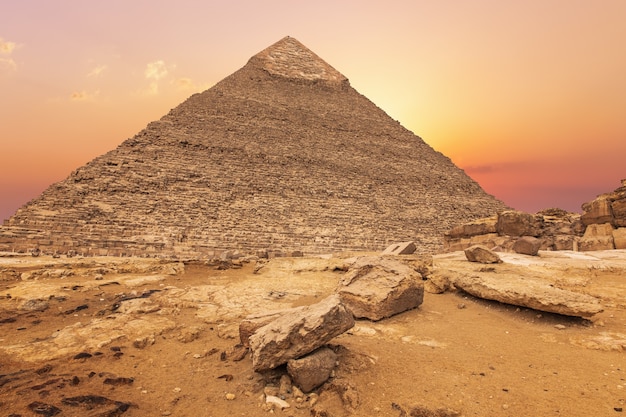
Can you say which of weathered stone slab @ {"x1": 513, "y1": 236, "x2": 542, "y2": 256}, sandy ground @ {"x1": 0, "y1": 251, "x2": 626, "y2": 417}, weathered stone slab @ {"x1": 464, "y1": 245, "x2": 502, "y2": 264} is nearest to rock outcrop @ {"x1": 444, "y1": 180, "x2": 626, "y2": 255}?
weathered stone slab @ {"x1": 513, "y1": 236, "x2": 542, "y2": 256}

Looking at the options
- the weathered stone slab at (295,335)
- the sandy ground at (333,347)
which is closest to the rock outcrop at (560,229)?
the sandy ground at (333,347)

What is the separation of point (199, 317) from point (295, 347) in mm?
2114

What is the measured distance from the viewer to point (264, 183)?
2333 cm

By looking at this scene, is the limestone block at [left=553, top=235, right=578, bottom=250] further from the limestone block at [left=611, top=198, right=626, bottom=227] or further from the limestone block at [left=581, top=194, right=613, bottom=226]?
the limestone block at [left=611, top=198, right=626, bottom=227]

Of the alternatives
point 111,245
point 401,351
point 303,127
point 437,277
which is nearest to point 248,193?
point 111,245

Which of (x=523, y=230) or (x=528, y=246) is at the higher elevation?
(x=523, y=230)

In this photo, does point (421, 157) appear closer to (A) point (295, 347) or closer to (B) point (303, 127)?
(B) point (303, 127)

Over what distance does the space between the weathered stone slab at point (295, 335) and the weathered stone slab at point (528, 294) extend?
244 centimetres

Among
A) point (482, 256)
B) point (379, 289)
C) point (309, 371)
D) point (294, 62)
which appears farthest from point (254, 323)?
point (294, 62)

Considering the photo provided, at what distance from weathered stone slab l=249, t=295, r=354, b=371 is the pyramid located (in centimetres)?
1335

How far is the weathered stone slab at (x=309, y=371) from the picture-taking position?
2.07 m

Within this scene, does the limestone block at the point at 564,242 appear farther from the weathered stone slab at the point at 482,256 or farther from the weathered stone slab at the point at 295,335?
the weathered stone slab at the point at 295,335

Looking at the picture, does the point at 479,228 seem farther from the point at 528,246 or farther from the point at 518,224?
the point at 528,246

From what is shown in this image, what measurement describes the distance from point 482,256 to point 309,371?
15.5ft
